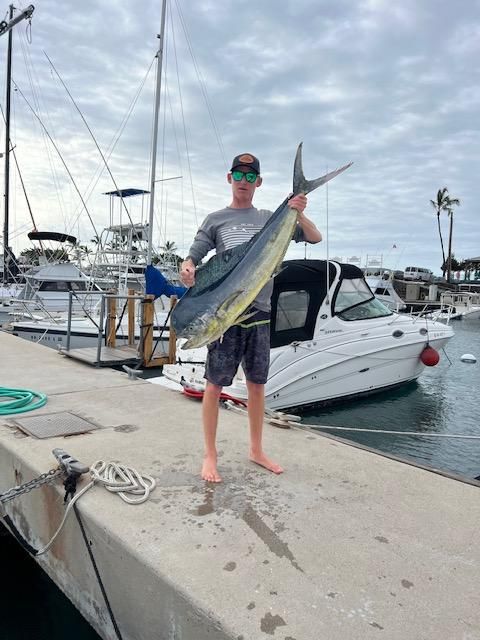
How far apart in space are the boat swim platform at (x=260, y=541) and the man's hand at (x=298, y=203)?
5.04 feet

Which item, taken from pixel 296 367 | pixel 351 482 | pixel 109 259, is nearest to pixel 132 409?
pixel 351 482

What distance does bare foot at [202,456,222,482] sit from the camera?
8.53 ft

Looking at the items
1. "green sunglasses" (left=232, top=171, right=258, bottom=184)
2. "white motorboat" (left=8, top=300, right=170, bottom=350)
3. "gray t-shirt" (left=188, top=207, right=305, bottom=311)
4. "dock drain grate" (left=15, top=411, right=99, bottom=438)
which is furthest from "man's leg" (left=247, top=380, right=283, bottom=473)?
"white motorboat" (left=8, top=300, right=170, bottom=350)

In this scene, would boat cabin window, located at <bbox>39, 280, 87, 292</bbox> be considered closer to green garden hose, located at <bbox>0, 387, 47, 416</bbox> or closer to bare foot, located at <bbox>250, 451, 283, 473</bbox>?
green garden hose, located at <bbox>0, 387, 47, 416</bbox>

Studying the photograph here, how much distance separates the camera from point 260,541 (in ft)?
6.64

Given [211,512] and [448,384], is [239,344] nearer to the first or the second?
[211,512]

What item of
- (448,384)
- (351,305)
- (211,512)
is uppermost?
(351,305)

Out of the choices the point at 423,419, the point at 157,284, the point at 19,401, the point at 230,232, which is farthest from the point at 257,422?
the point at 423,419

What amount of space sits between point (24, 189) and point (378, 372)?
12690 mm

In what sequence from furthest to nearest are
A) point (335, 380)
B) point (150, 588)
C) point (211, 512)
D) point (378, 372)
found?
point (378, 372) → point (335, 380) → point (211, 512) → point (150, 588)

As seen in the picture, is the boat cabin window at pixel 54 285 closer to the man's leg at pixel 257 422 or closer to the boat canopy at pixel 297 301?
the boat canopy at pixel 297 301

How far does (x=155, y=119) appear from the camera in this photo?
34.8 feet

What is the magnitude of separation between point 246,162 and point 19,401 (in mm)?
2771

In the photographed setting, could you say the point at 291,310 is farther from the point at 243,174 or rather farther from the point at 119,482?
the point at 119,482
